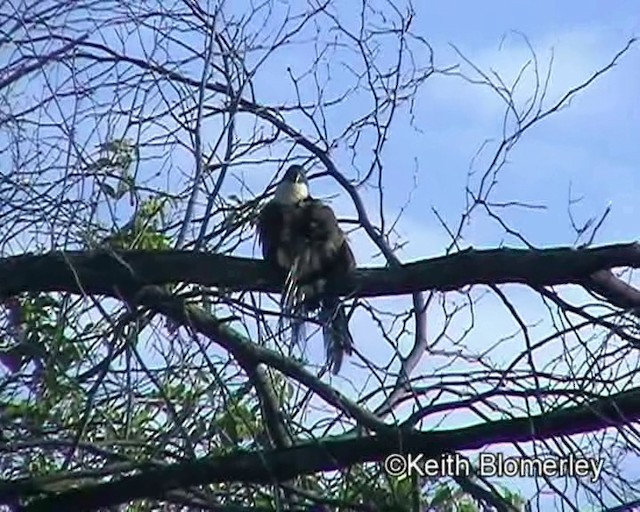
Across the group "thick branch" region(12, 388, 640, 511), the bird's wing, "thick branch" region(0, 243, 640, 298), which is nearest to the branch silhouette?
"thick branch" region(0, 243, 640, 298)

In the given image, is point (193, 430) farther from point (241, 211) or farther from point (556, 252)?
point (556, 252)

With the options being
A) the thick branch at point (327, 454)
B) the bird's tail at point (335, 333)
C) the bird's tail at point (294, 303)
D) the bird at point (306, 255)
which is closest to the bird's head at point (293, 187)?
the bird at point (306, 255)

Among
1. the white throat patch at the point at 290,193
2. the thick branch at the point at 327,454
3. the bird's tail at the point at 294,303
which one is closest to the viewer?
the thick branch at the point at 327,454

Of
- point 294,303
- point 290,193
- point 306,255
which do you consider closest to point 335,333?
point 294,303

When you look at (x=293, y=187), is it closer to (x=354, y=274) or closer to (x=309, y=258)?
(x=309, y=258)

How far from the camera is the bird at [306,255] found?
4.90 meters

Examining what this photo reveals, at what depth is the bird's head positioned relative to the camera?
5.38m

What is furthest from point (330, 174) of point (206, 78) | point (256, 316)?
point (256, 316)

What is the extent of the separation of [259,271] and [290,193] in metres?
0.51

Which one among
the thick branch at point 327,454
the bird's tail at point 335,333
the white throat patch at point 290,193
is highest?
the white throat patch at point 290,193

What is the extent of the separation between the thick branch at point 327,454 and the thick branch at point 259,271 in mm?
395

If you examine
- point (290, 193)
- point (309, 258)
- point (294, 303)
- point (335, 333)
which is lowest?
point (335, 333)

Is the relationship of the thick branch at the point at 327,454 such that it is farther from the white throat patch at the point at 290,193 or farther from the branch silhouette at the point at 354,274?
the white throat patch at the point at 290,193

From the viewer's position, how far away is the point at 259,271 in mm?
4980
